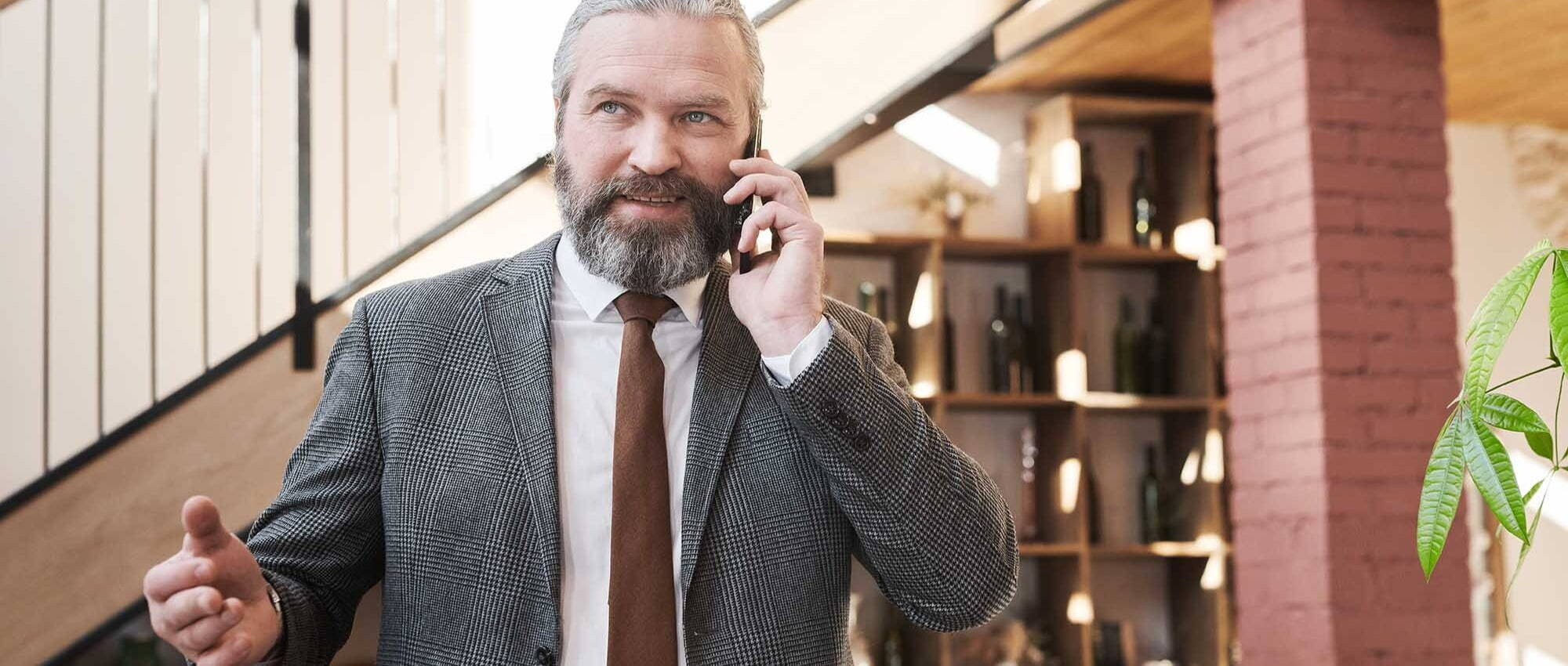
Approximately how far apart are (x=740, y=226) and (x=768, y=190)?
6 cm

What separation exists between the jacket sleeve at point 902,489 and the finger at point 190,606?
518 mm

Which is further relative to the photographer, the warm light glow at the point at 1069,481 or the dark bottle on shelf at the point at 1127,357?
the dark bottle on shelf at the point at 1127,357

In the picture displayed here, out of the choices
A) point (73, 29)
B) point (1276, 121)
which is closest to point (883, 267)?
point (1276, 121)

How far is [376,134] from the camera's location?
5211 mm

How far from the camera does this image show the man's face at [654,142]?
137cm

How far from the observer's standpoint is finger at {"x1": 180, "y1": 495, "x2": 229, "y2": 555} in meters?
1.07

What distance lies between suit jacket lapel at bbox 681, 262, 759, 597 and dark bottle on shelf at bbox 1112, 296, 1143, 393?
399 centimetres

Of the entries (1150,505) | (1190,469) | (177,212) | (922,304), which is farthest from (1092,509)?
(177,212)

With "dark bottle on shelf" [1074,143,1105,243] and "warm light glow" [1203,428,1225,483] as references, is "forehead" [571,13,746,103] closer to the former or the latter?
"dark bottle on shelf" [1074,143,1105,243]

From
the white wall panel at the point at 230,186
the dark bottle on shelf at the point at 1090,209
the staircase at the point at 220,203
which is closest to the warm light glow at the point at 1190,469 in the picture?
the dark bottle on shelf at the point at 1090,209

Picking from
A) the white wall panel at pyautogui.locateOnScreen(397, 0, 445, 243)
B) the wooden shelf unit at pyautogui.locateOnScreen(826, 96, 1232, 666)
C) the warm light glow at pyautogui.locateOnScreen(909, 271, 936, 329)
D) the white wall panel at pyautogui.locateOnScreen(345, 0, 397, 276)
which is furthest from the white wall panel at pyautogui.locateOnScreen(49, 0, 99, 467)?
the warm light glow at pyautogui.locateOnScreen(909, 271, 936, 329)

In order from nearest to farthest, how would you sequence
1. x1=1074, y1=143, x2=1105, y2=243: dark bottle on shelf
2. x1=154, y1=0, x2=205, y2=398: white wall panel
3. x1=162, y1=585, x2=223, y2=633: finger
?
x1=162, y1=585, x2=223, y2=633: finger
x1=154, y1=0, x2=205, y2=398: white wall panel
x1=1074, y1=143, x2=1105, y2=243: dark bottle on shelf

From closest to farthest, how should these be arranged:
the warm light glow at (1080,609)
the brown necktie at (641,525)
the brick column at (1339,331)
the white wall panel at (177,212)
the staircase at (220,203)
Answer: the brown necktie at (641,525) → the brick column at (1339,331) → the staircase at (220,203) → the white wall panel at (177,212) → the warm light glow at (1080,609)

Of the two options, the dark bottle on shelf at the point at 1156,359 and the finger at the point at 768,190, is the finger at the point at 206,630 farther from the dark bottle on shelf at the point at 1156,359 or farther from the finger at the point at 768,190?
the dark bottle on shelf at the point at 1156,359
